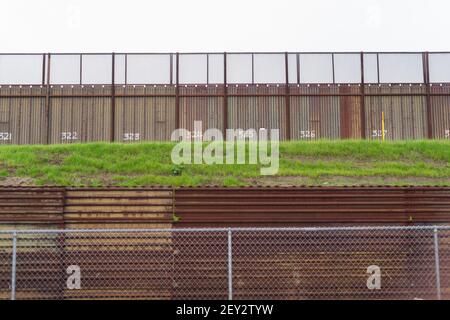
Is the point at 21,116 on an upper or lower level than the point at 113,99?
lower

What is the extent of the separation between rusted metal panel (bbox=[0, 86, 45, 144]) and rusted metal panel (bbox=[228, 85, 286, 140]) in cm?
728

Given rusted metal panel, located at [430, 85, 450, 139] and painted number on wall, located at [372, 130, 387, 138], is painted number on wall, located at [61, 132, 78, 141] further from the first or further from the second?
rusted metal panel, located at [430, 85, 450, 139]

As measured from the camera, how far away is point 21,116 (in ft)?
64.0

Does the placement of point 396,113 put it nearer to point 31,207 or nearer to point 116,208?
point 116,208

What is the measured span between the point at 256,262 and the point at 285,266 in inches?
26.4

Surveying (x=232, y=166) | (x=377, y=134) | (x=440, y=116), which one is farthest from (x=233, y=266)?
(x=440, y=116)

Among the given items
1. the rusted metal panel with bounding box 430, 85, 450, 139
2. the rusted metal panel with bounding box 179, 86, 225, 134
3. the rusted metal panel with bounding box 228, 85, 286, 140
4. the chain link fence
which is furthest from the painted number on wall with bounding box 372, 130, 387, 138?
the chain link fence

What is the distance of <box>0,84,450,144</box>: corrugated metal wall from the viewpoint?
19516mm

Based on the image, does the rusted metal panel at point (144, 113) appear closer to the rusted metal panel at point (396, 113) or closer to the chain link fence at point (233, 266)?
the rusted metal panel at point (396, 113)

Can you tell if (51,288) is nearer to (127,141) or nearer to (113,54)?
(127,141)

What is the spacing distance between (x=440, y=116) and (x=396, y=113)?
1.67m

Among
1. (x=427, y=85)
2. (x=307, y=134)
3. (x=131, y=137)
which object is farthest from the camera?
(x=427, y=85)

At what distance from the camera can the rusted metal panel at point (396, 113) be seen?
19781 mm

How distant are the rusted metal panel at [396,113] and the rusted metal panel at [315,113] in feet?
4.09
